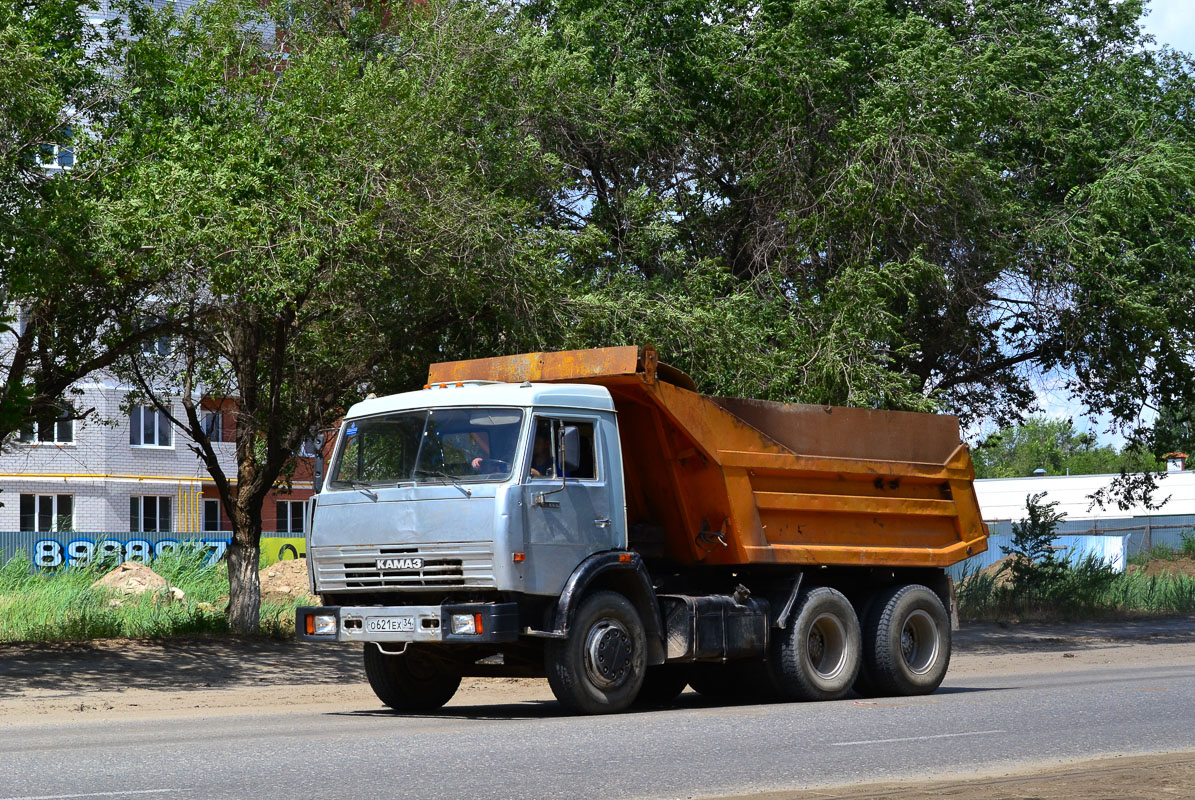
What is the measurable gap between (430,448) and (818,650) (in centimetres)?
461

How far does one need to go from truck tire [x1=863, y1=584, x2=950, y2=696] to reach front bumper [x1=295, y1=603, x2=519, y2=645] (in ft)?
15.2

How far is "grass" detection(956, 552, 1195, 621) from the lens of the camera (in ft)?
93.2

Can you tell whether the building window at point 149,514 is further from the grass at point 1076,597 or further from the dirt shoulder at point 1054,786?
the dirt shoulder at point 1054,786

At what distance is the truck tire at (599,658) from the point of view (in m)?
11.9

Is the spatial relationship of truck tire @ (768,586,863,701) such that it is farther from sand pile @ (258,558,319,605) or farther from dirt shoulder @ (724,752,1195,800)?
sand pile @ (258,558,319,605)

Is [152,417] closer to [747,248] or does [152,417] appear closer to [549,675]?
[747,248]

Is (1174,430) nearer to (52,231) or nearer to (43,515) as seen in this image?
(52,231)

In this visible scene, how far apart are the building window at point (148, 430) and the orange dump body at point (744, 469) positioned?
123 ft

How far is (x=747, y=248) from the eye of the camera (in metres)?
23.3

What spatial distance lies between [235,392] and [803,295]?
8986mm

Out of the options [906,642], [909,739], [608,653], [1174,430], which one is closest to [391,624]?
[608,653]

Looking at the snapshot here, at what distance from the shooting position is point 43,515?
1828 inches

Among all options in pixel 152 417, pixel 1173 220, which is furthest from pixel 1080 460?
pixel 1173 220

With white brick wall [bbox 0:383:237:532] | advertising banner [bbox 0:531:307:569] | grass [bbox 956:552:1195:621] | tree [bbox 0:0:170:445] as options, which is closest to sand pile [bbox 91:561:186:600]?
tree [bbox 0:0:170:445]
